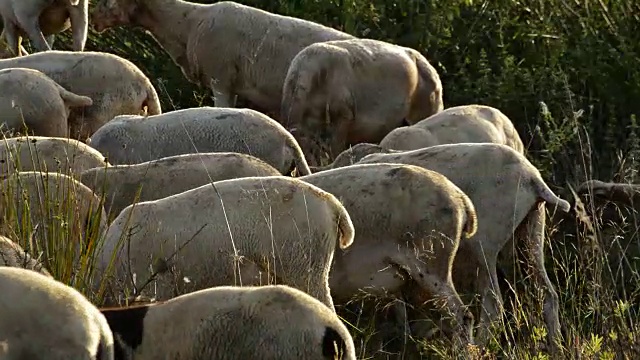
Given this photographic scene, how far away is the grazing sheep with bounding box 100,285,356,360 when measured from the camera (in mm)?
6129

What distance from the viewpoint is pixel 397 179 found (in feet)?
27.6

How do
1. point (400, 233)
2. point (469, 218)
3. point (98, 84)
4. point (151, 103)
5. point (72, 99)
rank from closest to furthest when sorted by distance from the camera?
point (400, 233)
point (469, 218)
point (72, 99)
point (98, 84)
point (151, 103)

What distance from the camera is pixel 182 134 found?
10203mm

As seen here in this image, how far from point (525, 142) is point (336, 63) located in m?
2.26

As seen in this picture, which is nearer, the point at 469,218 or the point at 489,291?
the point at 469,218

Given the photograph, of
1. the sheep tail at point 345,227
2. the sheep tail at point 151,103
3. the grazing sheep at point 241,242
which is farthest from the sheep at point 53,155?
the sheep tail at point 151,103

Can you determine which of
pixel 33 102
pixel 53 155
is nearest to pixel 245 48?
pixel 33 102

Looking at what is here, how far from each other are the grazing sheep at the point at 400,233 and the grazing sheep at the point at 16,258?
212 cm

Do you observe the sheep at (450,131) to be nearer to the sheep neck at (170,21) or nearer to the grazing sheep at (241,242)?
the grazing sheep at (241,242)

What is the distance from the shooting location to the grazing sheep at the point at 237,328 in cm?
613

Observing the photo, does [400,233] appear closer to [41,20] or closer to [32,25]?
[32,25]

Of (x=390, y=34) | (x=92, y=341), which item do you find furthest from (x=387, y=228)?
(x=390, y=34)

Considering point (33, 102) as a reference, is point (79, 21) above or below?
below

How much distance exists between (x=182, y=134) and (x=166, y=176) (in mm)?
1410
